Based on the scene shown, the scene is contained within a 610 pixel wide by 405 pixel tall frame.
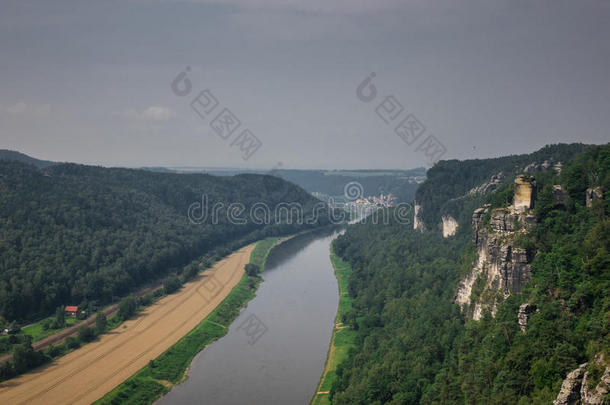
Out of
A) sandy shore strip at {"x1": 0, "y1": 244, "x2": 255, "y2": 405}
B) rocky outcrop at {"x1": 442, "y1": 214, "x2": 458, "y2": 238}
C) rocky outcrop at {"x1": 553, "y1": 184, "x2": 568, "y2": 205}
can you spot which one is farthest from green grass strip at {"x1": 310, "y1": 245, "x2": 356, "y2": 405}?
rocky outcrop at {"x1": 553, "y1": 184, "x2": 568, "y2": 205}

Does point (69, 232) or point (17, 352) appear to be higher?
point (69, 232)

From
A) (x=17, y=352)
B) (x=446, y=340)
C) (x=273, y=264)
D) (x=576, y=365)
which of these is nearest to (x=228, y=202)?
(x=273, y=264)

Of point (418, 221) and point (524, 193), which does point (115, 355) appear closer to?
point (524, 193)

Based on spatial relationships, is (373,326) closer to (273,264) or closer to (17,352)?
(17,352)

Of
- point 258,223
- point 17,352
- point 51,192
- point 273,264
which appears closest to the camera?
point 17,352

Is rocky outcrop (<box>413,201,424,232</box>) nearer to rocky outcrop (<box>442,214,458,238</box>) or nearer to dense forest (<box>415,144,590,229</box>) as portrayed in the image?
dense forest (<box>415,144,590,229</box>)

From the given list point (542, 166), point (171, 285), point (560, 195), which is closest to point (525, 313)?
point (560, 195)
